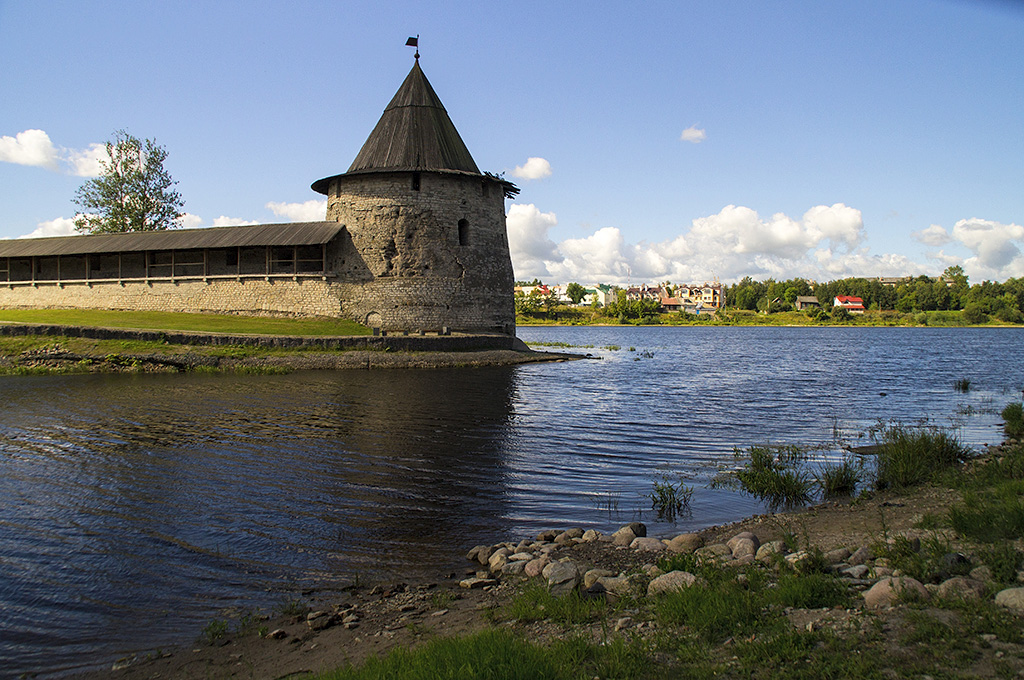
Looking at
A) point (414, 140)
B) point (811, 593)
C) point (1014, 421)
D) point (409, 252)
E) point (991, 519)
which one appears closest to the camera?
point (811, 593)

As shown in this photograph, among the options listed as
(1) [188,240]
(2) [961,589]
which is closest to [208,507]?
(2) [961,589]

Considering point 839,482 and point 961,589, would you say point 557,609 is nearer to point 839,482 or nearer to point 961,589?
point 961,589

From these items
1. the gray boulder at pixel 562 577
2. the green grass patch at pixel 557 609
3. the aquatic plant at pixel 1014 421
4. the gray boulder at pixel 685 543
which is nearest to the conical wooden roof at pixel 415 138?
the aquatic plant at pixel 1014 421

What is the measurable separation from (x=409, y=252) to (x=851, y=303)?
117184 mm

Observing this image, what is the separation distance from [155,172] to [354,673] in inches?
2079

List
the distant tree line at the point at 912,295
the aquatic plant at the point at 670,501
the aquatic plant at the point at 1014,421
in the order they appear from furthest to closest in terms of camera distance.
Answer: the distant tree line at the point at 912,295 < the aquatic plant at the point at 1014,421 < the aquatic plant at the point at 670,501

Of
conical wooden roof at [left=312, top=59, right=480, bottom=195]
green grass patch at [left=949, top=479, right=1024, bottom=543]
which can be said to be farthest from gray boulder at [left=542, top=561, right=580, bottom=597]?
conical wooden roof at [left=312, top=59, right=480, bottom=195]

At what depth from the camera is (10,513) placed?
283 inches

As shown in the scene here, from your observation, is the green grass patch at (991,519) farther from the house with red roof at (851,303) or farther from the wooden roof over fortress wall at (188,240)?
the house with red roof at (851,303)

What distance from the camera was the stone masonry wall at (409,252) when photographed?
97.8 ft

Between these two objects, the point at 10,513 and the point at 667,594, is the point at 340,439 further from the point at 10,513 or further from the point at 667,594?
the point at 667,594

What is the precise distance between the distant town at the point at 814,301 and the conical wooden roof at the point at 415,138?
6869cm

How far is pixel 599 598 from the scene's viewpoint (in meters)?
4.46

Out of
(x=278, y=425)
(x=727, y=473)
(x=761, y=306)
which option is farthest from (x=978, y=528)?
(x=761, y=306)
